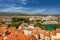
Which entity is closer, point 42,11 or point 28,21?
point 42,11

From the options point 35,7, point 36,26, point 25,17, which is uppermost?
point 35,7

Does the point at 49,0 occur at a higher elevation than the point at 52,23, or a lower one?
higher

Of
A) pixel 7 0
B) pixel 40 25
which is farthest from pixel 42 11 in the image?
pixel 7 0

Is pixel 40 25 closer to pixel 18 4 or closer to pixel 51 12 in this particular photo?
pixel 51 12

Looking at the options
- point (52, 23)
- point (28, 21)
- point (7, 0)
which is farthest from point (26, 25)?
point (7, 0)

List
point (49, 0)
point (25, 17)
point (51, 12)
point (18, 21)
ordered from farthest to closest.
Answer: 1. point (18, 21)
2. point (25, 17)
3. point (51, 12)
4. point (49, 0)

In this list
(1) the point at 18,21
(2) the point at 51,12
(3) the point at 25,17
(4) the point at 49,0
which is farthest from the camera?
(1) the point at 18,21

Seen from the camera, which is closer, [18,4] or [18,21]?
[18,4]

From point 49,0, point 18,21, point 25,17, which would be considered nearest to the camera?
point 49,0

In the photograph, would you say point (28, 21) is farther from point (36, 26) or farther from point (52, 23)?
point (52, 23)
